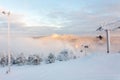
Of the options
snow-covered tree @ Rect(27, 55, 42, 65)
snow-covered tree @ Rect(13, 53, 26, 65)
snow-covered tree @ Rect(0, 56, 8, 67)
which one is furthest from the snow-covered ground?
snow-covered tree @ Rect(0, 56, 8, 67)

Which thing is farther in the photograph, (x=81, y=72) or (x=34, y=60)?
(x=34, y=60)

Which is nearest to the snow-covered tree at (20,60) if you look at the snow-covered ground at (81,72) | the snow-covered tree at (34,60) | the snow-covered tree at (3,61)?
the snow-covered tree at (34,60)

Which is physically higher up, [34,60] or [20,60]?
[34,60]

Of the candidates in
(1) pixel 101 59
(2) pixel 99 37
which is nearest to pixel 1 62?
(2) pixel 99 37

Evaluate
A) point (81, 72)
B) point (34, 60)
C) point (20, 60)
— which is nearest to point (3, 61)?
point (20, 60)

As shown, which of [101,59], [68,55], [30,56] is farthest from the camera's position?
[30,56]

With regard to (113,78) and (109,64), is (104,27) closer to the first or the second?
(109,64)

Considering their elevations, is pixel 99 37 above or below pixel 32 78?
above

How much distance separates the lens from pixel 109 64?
31.8 m

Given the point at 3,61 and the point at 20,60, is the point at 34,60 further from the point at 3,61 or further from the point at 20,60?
the point at 3,61

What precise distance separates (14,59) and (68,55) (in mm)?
21785

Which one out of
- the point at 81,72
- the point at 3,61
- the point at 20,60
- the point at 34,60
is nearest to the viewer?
the point at 81,72

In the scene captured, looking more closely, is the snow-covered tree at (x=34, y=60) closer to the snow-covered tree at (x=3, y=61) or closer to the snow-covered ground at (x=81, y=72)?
the snow-covered tree at (x=3, y=61)

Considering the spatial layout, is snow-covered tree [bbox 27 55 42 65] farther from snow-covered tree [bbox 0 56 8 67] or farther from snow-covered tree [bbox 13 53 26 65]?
snow-covered tree [bbox 0 56 8 67]
